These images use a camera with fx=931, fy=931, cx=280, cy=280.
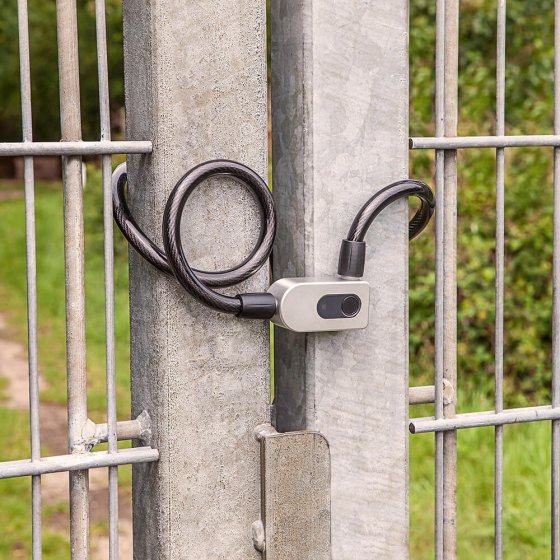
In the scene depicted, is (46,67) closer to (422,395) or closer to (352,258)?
(422,395)

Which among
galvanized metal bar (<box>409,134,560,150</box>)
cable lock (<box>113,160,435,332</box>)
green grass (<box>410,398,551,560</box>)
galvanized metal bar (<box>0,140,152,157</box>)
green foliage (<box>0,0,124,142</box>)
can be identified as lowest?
green grass (<box>410,398,551,560</box>)

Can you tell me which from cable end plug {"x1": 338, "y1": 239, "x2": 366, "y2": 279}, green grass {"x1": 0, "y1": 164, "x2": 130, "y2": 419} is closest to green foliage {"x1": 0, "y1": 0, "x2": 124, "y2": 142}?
green grass {"x1": 0, "y1": 164, "x2": 130, "y2": 419}

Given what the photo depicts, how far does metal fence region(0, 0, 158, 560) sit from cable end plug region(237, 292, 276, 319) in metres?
0.19

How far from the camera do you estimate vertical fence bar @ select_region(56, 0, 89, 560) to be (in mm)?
1309

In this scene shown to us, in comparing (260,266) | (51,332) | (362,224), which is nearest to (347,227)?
(362,224)

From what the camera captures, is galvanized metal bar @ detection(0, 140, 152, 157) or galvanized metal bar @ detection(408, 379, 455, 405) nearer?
galvanized metal bar @ detection(0, 140, 152, 157)

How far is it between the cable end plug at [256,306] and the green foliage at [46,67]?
988 cm

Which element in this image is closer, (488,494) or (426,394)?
(426,394)

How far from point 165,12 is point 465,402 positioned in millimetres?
3305

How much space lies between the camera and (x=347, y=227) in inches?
54.6

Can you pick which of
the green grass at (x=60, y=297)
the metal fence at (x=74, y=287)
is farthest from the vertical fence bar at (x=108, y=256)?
the green grass at (x=60, y=297)

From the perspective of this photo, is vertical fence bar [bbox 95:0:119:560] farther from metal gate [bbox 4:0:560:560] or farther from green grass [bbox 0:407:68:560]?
green grass [bbox 0:407:68:560]

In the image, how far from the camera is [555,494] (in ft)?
5.44

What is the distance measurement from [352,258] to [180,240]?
26 centimetres
